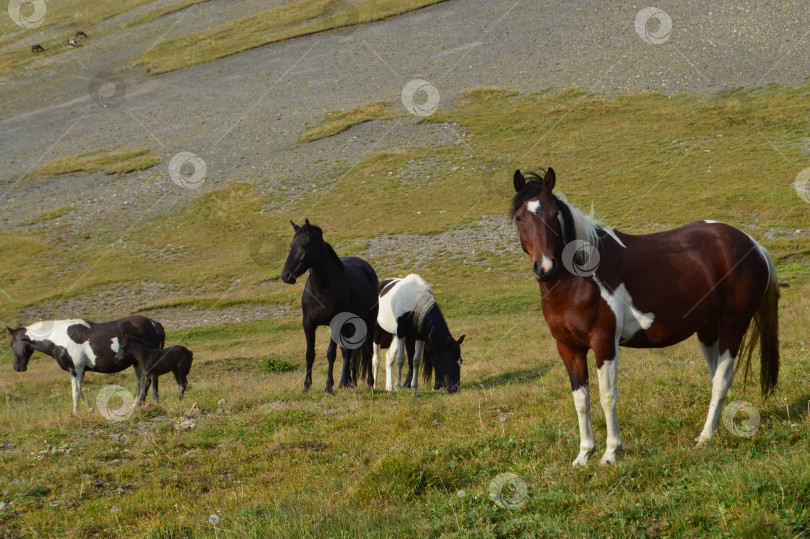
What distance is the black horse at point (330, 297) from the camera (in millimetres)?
14203

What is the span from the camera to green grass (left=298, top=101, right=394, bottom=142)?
74.1 metres

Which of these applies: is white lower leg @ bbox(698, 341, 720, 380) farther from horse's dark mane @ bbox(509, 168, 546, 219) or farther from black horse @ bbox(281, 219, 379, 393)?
black horse @ bbox(281, 219, 379, 393)

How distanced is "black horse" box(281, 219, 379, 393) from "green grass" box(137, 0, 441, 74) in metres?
93.2

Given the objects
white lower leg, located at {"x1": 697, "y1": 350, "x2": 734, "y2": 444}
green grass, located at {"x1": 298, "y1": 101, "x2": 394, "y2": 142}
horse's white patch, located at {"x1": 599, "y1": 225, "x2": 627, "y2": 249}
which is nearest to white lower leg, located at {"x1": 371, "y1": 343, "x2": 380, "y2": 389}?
horse's white patch, located at {"x1": 599, "y1": 225, "x2": 627, "y2": 249}

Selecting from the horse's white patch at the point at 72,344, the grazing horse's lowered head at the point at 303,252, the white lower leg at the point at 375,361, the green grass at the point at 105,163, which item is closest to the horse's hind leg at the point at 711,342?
the grazing horse's lowered head at the point at 303,252

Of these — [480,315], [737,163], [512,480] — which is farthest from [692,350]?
[737,163]

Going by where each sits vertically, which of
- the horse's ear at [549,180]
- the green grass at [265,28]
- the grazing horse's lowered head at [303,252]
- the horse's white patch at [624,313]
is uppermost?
the green grass at [265,28]

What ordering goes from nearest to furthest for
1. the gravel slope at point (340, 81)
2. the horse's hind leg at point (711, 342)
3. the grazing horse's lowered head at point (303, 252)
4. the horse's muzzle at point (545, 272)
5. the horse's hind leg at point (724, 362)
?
the horse's muzzle at point (545, 272) → the horse's hind leg at point (724, 362) → the horse's hind leg at point (711, 342) → the grazing horse's lowered head at point (303, 252) → the gravel slope at point (340, 81)

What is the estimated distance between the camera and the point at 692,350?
558 inches

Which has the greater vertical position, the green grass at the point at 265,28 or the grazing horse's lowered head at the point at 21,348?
the green grass at the point at 265,28

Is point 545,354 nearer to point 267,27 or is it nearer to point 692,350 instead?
point 692,350

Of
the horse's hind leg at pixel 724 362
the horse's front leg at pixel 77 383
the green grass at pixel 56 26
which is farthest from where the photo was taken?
the green grass at pixel 56 26

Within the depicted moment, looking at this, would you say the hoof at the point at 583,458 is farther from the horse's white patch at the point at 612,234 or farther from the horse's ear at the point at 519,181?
the horse's ear at the point at 519,181

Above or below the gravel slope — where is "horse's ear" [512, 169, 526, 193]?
below
